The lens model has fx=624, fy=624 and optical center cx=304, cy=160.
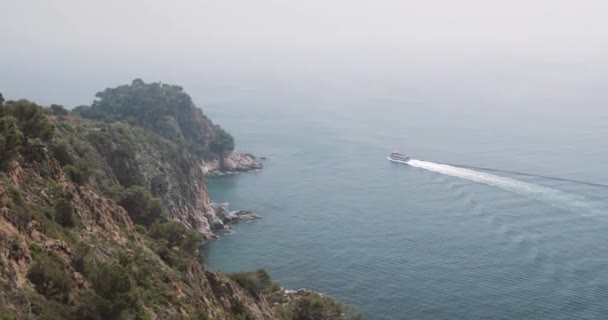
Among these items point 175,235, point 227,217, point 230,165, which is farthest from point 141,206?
point 230,165

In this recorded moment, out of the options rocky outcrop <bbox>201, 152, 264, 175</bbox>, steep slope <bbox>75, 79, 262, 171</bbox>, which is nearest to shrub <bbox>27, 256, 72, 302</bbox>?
steep slope <bbox>75, 79, 262, 171</bbox>

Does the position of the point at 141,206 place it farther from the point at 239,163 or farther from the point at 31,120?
the point at 239,163

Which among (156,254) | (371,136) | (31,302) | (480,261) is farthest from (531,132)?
(31,302)

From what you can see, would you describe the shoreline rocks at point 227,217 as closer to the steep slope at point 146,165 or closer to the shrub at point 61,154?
the steep slope at point 146,165

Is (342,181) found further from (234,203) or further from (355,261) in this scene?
(355,261)

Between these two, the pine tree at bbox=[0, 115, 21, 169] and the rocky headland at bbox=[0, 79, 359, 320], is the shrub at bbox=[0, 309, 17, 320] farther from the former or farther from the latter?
the pine tree at bbox=[0, 115, 21, 169]

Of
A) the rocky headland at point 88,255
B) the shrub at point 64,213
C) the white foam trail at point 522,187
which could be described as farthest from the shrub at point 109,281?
the white foam trail at point 522,187
